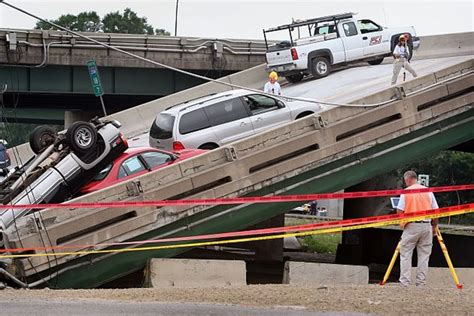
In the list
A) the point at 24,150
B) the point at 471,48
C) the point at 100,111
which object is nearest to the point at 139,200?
the point at 24,150

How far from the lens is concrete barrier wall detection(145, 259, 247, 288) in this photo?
16750 millimetres

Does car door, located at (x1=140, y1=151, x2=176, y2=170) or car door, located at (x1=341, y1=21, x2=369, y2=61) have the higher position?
car door, located at (x1=341, y1=21, x2=369, y2=61)

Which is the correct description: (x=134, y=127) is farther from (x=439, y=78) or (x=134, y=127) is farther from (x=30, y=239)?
(x=30, y=239)

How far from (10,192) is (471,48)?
19.7m

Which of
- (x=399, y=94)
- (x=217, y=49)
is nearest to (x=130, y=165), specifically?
(x=399, y=94)

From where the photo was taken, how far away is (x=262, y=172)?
20.4m

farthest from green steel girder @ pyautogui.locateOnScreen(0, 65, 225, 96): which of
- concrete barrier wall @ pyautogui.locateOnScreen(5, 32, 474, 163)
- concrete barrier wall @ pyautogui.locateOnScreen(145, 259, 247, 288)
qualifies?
concrete barrier wall @ pyautogui.locateOnScreen(145, 259, 247, 288)

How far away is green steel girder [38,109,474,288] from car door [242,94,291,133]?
245 centimetres

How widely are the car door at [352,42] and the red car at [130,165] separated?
14.7 metres

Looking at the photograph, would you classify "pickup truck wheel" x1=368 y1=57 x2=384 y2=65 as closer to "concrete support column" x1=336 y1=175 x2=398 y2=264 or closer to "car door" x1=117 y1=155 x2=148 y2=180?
"concrete support column" x1=336 y1=175 x2=398 y2=264

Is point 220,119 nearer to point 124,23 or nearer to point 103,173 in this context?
point 103,173

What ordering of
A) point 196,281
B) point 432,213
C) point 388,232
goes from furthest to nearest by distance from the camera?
point 388,232 < point 196,281 < point 432,213

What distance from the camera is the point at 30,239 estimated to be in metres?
17.1

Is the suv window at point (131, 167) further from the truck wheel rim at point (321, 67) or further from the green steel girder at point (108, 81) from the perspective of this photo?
the green steel girder at point (108, 81)
